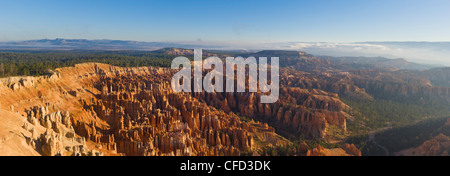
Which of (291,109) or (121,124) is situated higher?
(121,124)

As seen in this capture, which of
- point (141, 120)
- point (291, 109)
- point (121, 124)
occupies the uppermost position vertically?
point (121, 124)

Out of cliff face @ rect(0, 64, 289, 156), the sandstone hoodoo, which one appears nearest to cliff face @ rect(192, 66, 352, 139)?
the sandstone hoodoo

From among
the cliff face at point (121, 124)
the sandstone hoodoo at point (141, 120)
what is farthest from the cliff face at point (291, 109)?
the cliff face at point (121, 124)

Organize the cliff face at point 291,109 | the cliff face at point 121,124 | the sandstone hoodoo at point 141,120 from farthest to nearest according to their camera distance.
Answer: the cliff face at point 291,109, the sandstone hoodoo at point 141,120, the cliff face at point 121,124

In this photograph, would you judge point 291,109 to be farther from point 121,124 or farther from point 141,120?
point 121,124

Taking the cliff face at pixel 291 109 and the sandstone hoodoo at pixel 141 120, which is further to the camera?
the cliff face at pixel 291 109

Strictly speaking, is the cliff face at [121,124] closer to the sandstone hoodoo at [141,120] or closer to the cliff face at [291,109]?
the sandstone hoodoo at [141,120]

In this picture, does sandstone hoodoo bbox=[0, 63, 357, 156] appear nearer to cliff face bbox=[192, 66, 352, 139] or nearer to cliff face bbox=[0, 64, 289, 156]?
cliff face bbox=[0, 64, 289, 156]

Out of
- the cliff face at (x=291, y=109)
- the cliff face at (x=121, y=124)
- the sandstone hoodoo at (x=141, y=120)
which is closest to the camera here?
the cliff face at (x=121, y=124)

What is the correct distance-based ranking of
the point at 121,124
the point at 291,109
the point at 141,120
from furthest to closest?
the point at 291,109 → the point at 141,120 → the point at 121,124

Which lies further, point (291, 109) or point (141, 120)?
point (291, 109)

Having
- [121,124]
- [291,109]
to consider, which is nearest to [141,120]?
[121,124]

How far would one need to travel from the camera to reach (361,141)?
4553 centimetres

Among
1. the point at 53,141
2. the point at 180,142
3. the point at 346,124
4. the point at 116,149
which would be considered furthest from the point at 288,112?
the point at 53,141
